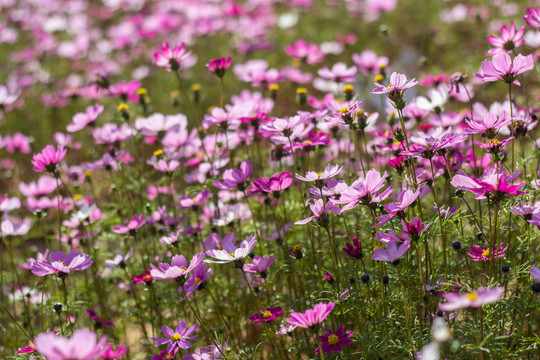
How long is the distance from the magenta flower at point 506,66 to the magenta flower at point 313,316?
2.59 ft

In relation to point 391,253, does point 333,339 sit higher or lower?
lower

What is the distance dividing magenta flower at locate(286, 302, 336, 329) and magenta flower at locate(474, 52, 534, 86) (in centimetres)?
79

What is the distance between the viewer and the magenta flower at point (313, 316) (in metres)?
1.21

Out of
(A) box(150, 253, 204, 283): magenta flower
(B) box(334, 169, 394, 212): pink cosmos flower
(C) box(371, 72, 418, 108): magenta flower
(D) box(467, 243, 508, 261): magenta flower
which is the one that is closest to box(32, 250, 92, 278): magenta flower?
(A) box(150, 253, 204, 283): magenta flower

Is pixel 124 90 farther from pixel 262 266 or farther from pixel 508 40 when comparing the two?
pixel 508 40

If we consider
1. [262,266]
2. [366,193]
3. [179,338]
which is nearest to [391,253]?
[366,193]

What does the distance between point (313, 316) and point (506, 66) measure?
0.89 m

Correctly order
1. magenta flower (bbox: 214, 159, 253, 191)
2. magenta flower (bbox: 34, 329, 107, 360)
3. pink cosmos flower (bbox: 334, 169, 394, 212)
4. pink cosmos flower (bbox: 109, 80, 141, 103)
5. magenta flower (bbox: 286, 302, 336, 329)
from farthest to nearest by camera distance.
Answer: pink cosmos flower (bbox: 109, 80, 141, 103)
magenta flower (bbox: 214, 159, 253, 191)
pink cosmos flower (bbox: 334, 169, 394, 212)
magenta flower (bbox: 286, 302, 336, 329)
magenta flower (bbox: 34, 329, 107, 360)

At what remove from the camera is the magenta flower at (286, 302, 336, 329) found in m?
1.21

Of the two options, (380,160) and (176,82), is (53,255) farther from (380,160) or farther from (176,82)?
(176,82)

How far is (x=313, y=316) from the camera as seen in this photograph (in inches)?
48.3

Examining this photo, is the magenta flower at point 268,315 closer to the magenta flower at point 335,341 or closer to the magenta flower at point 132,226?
the magenta flower at point 335,341

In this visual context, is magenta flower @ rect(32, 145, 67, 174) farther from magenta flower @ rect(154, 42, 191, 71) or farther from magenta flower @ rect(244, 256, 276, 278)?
magenta flower @ rect(244, 256, 276, 278)

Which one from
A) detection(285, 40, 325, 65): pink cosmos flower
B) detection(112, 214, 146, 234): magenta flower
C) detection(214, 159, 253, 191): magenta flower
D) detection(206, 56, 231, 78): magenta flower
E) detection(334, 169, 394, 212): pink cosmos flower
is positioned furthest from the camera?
detection(285, 40, 325, 65): pink cosmos flower
